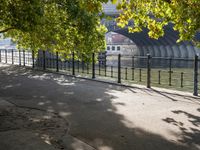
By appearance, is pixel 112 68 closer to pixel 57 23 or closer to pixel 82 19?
pixel 57 23

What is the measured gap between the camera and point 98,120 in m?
7.32

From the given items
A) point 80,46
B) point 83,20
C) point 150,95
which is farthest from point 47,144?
point 80,46

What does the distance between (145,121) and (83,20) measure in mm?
5483

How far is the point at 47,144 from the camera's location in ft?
17.3

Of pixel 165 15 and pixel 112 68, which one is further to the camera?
pixel 112 68

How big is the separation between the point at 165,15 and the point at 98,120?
176 inches

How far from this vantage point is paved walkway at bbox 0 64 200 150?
5.61m

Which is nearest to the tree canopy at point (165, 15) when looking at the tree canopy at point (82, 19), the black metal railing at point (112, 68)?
the tree canopy at point (82, 19)

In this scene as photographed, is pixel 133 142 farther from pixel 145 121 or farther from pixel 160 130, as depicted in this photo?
pixel 145 121

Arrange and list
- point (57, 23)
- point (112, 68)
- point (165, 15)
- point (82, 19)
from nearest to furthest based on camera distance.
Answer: point (165, 15) < point (82, 19) < point (57, 23) < point (112, 68)

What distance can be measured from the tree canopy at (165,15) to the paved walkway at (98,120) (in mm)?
2163

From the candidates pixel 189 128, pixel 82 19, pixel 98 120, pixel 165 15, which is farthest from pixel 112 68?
pixel 189 128

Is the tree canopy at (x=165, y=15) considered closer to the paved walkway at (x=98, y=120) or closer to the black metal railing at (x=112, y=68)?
the black metal railing at (x=112, y=68)

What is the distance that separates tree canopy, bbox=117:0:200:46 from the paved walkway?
2.16 metres
